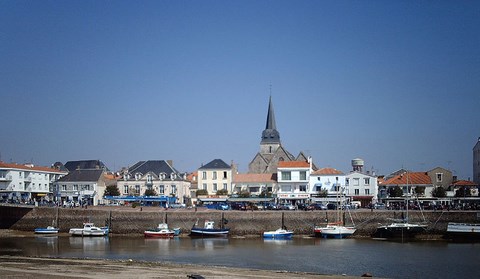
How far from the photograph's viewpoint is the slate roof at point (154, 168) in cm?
8750

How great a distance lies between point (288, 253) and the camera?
47188 mm

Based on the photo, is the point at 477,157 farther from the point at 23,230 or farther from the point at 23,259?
the point at 23,259

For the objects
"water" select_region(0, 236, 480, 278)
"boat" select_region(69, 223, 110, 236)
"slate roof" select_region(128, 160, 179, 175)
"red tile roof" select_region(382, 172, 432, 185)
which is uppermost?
"slate roof" select_region(128, 160, 179, 175)

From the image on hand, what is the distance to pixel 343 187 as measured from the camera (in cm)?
8119

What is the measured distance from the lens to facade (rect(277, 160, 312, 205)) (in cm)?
8312

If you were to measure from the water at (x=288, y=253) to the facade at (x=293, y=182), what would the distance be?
23.4 m

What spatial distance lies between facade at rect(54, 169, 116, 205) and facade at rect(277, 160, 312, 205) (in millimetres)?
25970

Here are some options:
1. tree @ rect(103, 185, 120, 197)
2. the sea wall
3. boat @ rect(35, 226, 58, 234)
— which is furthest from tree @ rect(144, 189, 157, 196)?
boat @ rect(35, 226, 58, 234)

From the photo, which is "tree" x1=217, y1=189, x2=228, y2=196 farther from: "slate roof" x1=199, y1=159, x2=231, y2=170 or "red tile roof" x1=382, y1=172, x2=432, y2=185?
"red tile roof" x1=382, y1=172, x2=432, y2=185

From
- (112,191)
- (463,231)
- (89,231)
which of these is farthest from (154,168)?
(463,231)

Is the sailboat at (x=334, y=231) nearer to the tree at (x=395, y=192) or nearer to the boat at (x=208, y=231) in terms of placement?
the boat at (x=208, y=231)

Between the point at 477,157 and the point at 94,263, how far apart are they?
227 feet

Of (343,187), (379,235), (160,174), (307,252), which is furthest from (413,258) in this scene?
(160,174)

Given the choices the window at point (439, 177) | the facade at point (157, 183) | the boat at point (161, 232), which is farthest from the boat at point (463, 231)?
the facade at point (157, 183)
